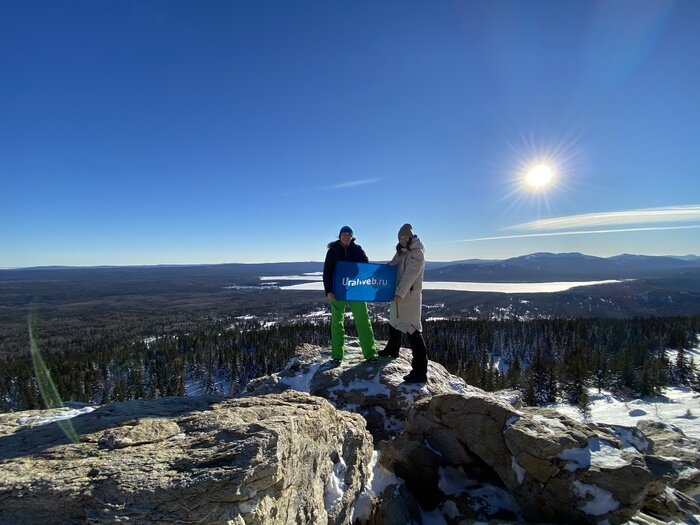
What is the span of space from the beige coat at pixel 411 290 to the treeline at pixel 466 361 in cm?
4983

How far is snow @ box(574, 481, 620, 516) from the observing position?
598cm

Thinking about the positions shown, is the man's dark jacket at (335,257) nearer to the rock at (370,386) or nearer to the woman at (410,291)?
the woman at (410,291)

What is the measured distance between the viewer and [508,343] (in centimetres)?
10825

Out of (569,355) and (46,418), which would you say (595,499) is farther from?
(569,355)

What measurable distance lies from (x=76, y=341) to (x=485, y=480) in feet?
577

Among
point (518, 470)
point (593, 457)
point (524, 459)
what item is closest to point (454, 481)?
point (518, 470)

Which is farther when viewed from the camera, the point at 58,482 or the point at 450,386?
the point at 450,386

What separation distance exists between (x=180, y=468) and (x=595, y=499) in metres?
6.46

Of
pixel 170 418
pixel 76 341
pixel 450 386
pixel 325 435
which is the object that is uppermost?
pixel 170 418

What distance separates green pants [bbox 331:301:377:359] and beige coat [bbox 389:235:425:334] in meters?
1.17

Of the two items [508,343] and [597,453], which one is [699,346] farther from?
[597,453]

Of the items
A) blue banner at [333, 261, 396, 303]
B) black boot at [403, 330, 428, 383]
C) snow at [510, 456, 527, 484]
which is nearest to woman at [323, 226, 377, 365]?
blue banner at [333, 261, 396, 303]

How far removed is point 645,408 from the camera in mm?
56281

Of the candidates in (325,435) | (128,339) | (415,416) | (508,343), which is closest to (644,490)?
(415,416)
